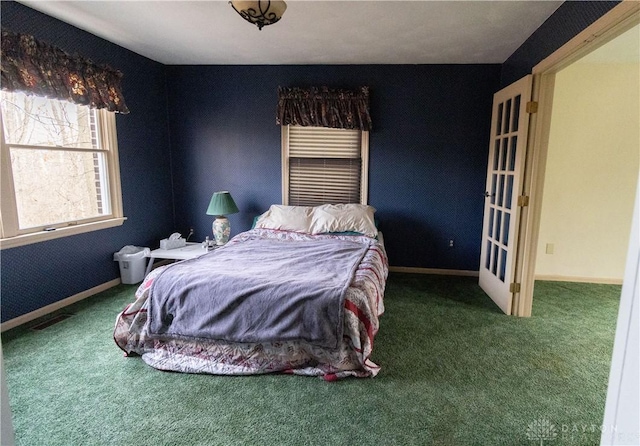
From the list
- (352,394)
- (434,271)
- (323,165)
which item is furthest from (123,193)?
(434,271)

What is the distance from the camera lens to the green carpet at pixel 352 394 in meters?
1.58

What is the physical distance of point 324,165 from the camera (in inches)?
158

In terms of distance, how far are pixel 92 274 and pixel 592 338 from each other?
4233mm

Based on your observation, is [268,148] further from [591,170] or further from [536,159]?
[591,170]

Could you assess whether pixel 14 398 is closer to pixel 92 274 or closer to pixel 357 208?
pixel 92 274

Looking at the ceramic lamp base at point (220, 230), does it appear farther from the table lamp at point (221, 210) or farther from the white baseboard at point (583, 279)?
Answer: the white baseboard at point (583, 279)

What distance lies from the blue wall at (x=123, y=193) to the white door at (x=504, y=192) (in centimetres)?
369

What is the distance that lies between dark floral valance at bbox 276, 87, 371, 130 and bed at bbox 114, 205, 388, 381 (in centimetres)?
205

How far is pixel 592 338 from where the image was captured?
2473 millimetres

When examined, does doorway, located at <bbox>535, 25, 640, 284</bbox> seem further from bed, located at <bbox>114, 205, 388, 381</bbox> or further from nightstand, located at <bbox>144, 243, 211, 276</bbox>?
nightstand, located at <bbox>144, 243, 211, 276</bbox>

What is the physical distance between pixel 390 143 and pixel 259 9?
2.36m

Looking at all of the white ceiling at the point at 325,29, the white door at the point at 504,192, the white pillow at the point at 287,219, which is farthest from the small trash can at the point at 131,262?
the white door at the point at 504,192

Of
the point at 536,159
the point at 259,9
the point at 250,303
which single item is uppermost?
the point at 259,9

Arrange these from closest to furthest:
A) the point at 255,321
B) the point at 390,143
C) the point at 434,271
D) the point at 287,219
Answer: the point at 255,321
the point at 287,219
the point at 390,143
the point at 434,271
